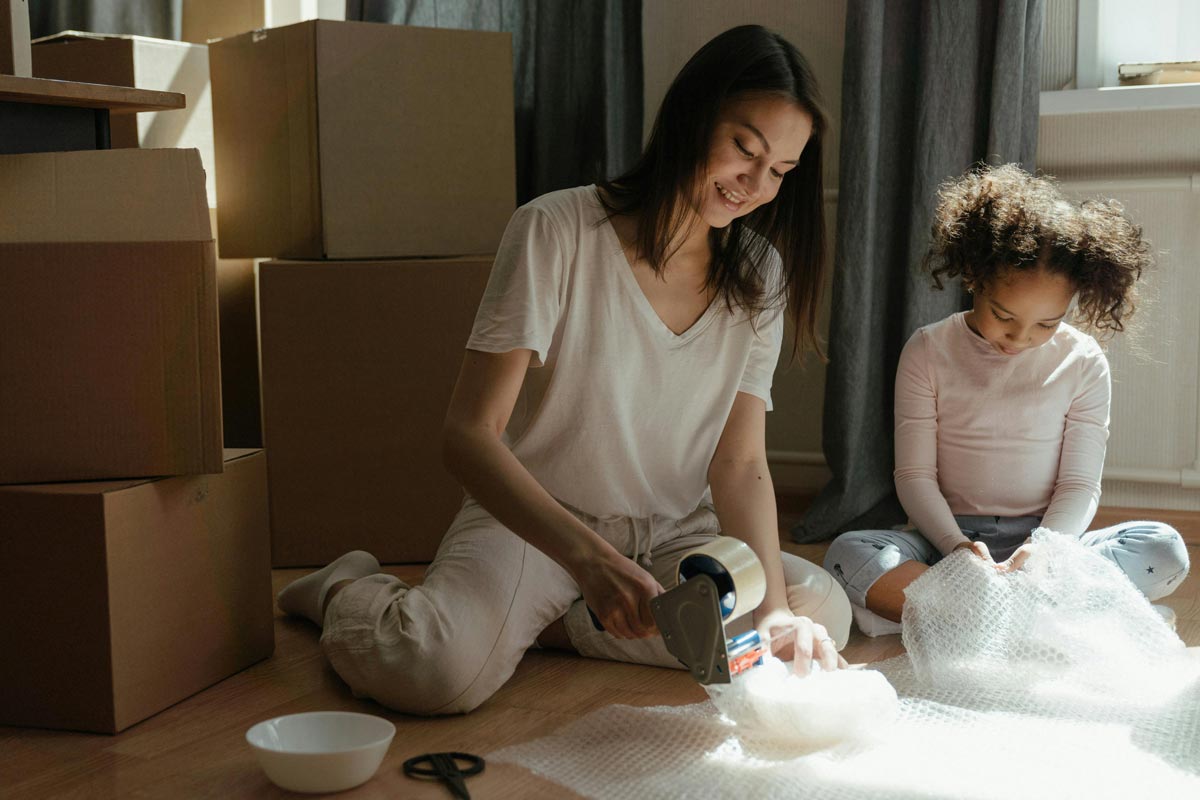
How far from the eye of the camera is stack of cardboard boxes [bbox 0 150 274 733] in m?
1.25

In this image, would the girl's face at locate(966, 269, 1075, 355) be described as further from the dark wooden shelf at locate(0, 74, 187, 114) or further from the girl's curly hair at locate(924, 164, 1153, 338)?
the dark wooden shelf at locate(0, 74, 187, 114)

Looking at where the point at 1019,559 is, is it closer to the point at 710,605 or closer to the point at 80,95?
the point at 710,605

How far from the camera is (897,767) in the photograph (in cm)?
111

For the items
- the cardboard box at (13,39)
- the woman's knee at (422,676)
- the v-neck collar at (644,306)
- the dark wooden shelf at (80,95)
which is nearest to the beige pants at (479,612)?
the woman's knee at (422,676)

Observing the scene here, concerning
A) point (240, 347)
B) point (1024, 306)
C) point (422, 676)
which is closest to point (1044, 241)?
point (1024, 306)

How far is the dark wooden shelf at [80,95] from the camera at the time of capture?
1.29 metres

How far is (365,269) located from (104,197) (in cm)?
64

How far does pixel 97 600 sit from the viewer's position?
1.24 meters

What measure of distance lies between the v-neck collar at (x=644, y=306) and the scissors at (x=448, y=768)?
522 mm

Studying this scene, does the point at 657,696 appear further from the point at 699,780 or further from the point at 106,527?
the point at 106,527

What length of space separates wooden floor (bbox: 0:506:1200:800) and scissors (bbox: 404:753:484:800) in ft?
0.03

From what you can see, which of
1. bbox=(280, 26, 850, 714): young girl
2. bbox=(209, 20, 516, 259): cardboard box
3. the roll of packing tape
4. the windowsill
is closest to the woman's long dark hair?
bbox=(280, 26, 850, 714): young girl

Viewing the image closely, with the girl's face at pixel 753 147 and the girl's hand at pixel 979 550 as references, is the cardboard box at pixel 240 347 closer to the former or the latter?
the girl's face at pixel 753 147

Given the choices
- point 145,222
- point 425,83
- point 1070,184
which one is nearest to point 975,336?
point 1070,184
